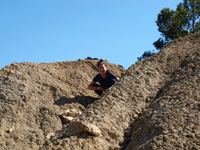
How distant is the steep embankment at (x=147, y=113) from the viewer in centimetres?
395

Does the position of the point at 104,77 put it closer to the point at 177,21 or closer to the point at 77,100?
the point at 77,100

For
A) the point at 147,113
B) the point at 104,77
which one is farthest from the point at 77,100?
the point at 147,113

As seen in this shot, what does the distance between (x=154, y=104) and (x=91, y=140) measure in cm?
119

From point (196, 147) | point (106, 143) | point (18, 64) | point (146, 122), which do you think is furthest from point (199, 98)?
point (18, 64)

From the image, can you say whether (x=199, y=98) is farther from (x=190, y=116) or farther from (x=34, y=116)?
(x=34, y=116)

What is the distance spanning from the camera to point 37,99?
23.3ft

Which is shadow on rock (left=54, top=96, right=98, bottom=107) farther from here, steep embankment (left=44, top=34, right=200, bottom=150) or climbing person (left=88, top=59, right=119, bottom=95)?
steep embankment (left=44, top=34, right=200, bottom=150)

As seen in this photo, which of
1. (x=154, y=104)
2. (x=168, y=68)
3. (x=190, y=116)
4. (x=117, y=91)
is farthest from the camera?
(x=168, y=68)

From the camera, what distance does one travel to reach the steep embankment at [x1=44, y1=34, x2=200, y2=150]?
3.95 meters

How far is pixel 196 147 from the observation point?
11.7 ft

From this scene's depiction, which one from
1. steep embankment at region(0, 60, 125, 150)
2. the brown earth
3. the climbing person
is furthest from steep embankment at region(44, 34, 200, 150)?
steep embankment at region(0, 60, 125, 150)

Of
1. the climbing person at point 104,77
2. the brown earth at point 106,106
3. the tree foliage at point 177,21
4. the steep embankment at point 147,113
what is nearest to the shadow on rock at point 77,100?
the brown earth at point 106,106

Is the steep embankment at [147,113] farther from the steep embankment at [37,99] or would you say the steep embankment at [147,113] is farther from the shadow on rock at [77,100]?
the steep embankment at [37,99]

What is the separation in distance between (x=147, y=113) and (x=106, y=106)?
0.74m
